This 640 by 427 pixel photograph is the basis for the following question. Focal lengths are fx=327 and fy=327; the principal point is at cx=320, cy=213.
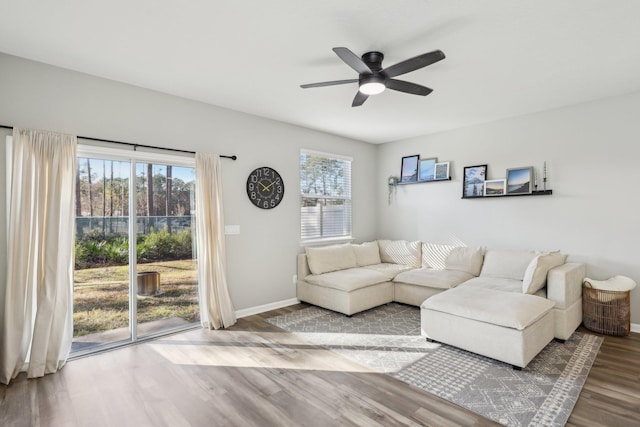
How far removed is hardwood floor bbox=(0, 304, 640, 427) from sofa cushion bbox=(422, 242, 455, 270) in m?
2.07

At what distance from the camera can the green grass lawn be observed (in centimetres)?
320

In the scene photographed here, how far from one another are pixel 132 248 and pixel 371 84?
2.90 meters

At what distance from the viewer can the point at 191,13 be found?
2.20 metres

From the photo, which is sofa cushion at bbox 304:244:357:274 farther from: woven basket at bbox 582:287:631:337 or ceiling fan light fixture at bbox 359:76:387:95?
woven basket at bbox 582:287:631:337

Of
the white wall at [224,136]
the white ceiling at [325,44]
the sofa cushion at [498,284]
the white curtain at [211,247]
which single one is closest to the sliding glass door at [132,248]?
the white curtain at [211,247]

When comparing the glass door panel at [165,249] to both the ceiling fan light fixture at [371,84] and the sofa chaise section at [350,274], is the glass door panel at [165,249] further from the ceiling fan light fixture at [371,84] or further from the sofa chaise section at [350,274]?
the ceiling fan light fixture at [371,84]

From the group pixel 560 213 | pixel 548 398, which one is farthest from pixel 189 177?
pixel 560 213

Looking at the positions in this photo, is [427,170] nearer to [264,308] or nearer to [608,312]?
[608,312]

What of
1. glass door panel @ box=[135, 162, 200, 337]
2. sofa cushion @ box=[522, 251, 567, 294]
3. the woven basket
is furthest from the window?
the woven basket

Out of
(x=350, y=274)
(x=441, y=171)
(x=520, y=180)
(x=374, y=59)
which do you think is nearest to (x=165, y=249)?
(x=350, y=274)

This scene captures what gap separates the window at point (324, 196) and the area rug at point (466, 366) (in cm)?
164

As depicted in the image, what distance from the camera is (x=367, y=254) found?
543 cm

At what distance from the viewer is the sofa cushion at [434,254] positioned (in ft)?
16.3

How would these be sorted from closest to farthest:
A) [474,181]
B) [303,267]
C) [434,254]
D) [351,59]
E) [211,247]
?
1. [351,59]
2. [211,247]
3. [303,267]
4. [474,181]
5. [434,254]
